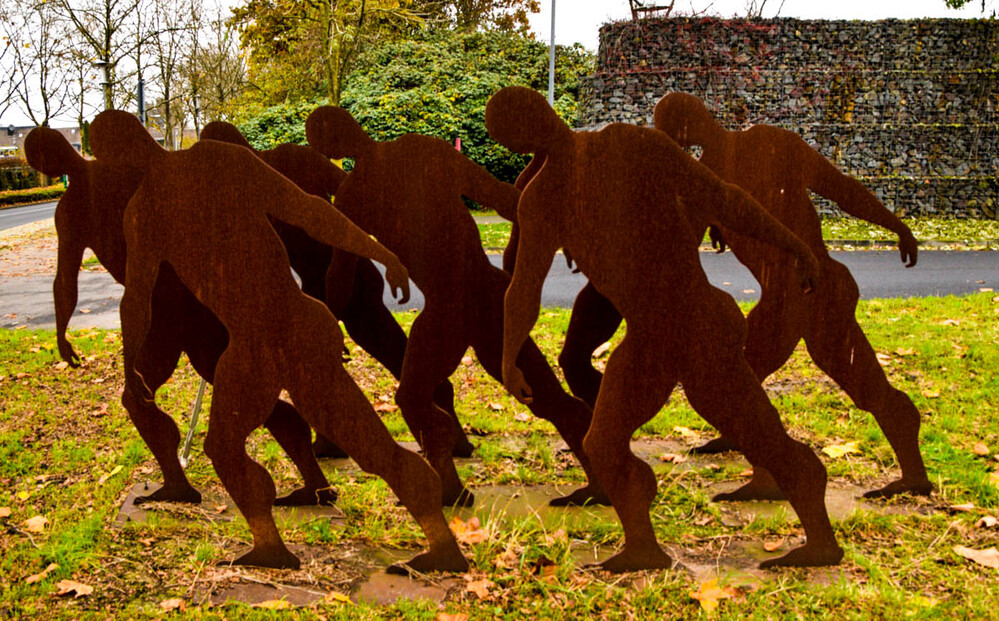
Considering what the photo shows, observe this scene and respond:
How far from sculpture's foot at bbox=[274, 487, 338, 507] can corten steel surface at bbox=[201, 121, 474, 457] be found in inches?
26.1

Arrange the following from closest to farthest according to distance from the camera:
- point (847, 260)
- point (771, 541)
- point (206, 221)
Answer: point (206, 221) → point (771, 541) → point (847, 260)

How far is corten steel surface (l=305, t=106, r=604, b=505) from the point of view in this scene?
10.5ft

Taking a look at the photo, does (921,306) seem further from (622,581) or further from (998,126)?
(998,126)

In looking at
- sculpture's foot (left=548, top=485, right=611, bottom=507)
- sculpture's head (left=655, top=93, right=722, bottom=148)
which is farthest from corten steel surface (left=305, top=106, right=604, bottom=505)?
sculpture's head (left=655, top=93, right=722, bottom=148)

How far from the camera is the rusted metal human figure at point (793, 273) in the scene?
331cm

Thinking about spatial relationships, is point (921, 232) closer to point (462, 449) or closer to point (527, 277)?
point (462, 449)

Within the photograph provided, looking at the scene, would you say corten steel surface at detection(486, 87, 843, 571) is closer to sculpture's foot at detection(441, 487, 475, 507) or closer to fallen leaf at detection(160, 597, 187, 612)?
sculpture's foot at detection(441, 487, 475, 507)

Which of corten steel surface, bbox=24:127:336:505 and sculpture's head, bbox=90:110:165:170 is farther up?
sculpture's head, bbox=90:110:165:170

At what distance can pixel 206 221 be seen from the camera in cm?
277

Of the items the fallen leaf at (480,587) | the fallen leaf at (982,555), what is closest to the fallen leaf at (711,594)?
the fallen leaf at (480,587)

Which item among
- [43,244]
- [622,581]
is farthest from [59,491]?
[43,244]

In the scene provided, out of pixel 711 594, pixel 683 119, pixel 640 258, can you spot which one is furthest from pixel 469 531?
pixel 683 119

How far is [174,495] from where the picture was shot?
3.56 metres

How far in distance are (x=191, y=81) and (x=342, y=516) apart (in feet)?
88.3
